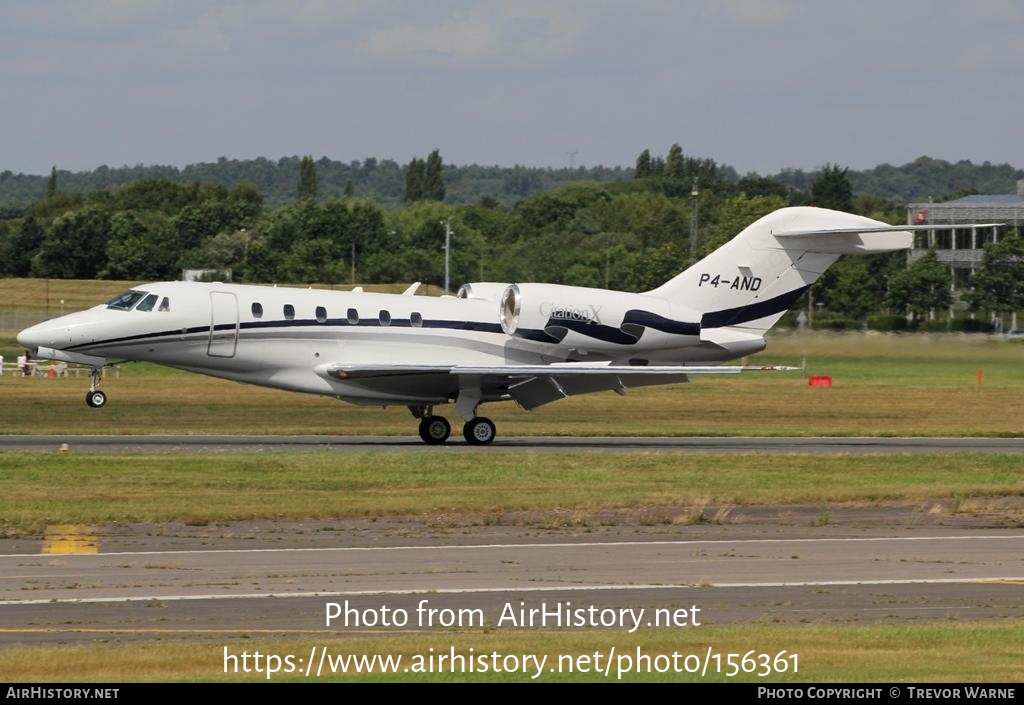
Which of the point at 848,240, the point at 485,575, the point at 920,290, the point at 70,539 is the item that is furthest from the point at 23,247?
the point at 485,575

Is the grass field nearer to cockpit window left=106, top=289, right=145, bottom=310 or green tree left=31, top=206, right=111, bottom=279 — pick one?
cockpit window left=106, top=289, right=145, bottom=310

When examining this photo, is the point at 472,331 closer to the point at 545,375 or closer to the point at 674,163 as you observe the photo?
the point at 545,375

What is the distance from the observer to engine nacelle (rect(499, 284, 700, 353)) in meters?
34.4

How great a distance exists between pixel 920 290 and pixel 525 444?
36.0 m

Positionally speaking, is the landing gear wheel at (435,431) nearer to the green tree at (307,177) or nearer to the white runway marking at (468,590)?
the white runway marking at (468,590)

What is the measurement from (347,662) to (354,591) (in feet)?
11.9

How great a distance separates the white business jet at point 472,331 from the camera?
32.5 metres

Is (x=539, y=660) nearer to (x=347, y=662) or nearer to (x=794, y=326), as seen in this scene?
(x=347, y=662)

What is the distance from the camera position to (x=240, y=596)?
15.9m

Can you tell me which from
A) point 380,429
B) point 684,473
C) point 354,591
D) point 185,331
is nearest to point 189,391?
point 380,429

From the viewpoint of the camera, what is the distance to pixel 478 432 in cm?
3434

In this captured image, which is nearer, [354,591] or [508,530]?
[354,591]

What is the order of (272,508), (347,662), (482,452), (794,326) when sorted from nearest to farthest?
(347,662) → (272,508) → (482,452) → (794,326)

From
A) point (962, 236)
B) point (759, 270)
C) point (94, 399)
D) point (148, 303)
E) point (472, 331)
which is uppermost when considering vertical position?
point (962, 236)
